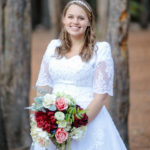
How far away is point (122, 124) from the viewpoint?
6098mm

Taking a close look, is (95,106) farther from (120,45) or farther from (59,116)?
(120,45)

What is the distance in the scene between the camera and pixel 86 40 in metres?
3.80

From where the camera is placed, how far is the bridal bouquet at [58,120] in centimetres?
321

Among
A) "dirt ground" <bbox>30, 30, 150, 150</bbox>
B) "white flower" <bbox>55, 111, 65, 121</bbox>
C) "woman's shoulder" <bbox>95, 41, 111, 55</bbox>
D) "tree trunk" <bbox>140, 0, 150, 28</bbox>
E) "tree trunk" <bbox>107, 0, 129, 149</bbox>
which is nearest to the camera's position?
"white flower" <bbox>55, 111, 65, 121</bbox>

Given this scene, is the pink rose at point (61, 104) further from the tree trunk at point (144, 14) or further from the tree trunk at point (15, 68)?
the tree trunk at point (144, 14)

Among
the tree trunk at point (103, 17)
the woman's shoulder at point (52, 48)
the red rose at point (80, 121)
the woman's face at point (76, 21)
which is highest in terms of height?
the woman's face at point (76, 21)

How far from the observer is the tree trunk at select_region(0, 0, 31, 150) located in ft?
20.5

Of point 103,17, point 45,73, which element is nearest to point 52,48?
point 45,73

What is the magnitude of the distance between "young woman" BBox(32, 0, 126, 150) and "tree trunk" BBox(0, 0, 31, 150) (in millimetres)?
2590

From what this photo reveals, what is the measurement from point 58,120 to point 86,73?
0.61 meters

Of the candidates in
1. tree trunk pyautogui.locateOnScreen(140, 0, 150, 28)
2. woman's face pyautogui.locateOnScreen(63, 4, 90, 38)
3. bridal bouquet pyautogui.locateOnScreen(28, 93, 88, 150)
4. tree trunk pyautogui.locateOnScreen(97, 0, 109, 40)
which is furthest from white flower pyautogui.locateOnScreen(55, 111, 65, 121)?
tree trunk pyautogui.locateOnScreen(140, 0, 150, 28)

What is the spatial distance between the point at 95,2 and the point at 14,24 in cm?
2386

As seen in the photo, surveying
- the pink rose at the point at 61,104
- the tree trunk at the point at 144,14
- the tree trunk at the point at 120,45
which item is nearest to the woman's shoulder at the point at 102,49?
the pink rose at the point at 61,104

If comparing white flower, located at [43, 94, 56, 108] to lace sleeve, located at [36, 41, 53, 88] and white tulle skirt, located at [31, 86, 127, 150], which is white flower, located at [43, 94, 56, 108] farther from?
lace sleeve, located at [36, 41, 53, 88]
